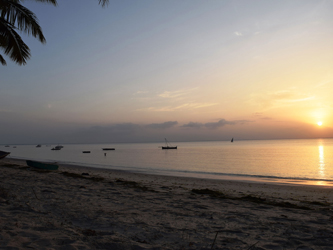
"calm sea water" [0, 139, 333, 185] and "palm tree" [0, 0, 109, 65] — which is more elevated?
"palm tree" [0, 0, 109, 65]

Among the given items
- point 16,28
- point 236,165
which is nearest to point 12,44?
point 16,28

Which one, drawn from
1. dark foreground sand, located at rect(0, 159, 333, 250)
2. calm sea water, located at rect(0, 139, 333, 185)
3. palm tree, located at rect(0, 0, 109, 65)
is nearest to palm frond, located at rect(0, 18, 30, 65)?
palm tree, located at rect(0, 0, 109, 65)

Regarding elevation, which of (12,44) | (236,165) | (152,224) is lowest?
(236,165)

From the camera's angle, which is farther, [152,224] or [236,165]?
[236,165]

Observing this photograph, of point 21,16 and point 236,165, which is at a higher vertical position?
point 21,16

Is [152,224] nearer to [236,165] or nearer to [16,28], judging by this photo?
[16,28]

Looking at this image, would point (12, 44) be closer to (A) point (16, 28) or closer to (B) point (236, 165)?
(A) point (16, 28)

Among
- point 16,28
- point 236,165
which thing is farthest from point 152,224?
point 236,165

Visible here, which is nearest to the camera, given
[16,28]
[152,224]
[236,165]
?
[152,224]

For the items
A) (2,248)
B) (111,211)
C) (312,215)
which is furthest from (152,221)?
(312,215)

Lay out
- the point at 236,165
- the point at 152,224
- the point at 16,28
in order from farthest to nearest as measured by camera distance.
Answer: the point at 236,165
the point at 16,28
the point at 152,224

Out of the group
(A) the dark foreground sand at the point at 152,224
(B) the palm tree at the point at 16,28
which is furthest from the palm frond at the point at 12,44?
(A) the dark foreground sand at the point at 152,224

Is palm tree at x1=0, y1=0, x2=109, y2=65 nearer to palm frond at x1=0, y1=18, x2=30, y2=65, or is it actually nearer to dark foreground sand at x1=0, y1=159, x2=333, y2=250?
palm frond at x1=0, y1=18, x2=30, y2=65

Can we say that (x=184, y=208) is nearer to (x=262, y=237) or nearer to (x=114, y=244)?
(x=262, y=237)
